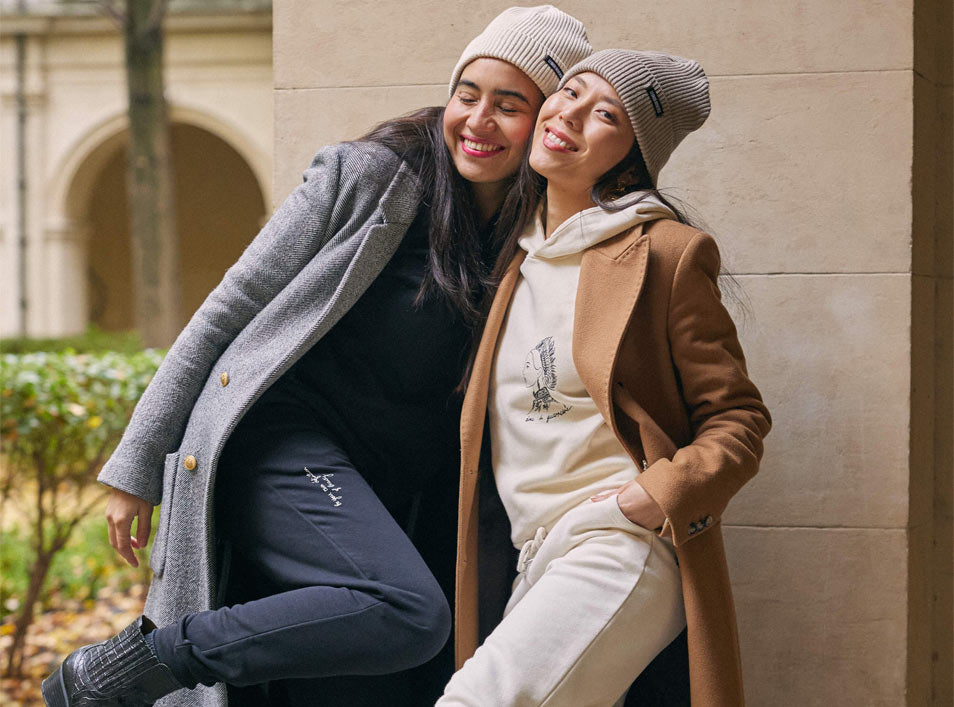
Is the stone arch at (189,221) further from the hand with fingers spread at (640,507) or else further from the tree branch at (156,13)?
the hand with fingers spread at (640,507)

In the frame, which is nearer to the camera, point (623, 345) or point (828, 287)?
point (623, 345)

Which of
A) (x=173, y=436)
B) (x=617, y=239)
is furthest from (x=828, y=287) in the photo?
(x=173, y=436)

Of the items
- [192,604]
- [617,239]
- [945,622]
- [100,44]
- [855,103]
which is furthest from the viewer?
[100,44]

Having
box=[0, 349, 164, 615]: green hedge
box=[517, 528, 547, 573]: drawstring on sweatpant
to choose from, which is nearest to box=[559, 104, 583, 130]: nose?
box=[517, 528, 547, 573]: drawstring on sweatpant

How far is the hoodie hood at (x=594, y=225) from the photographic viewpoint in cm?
241

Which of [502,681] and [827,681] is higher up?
[502,681]

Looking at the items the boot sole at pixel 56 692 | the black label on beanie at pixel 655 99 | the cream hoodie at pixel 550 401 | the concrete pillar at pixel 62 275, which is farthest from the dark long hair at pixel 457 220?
the concrete pillar at pixel 62 275

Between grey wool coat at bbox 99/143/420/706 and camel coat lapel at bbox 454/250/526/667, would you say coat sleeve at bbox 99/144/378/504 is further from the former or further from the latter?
camel coat lapel at bbox 454/250/526/667

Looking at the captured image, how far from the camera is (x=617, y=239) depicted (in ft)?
7.95

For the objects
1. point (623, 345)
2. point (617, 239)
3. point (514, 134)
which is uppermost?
point (514, 134)

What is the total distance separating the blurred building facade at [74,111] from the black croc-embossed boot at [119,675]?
11.7m

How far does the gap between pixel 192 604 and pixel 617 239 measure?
1341 mm

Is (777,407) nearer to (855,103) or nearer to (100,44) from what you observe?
(855,103)

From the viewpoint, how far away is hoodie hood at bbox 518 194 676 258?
2.41 m
